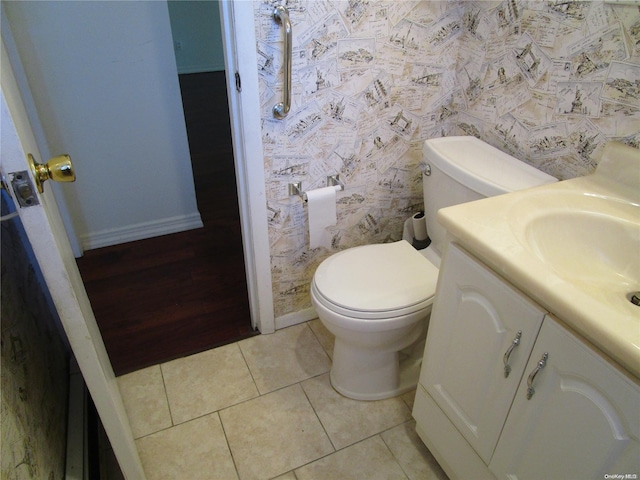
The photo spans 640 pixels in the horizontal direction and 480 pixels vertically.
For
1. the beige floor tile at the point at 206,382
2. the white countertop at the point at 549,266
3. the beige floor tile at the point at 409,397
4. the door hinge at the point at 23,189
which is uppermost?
the door hinge at the point at 23,189

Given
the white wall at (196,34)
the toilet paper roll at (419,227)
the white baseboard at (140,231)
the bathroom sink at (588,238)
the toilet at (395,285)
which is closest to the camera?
the bathroom sink at (588,238)

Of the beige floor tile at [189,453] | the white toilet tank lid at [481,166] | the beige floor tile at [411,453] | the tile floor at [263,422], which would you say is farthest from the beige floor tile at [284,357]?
the white toilet tank lid at [481,166]

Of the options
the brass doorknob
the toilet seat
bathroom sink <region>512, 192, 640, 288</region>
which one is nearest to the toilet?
the toilet seat

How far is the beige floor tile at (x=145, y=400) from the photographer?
156 centimetres

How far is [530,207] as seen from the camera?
44.1 inches

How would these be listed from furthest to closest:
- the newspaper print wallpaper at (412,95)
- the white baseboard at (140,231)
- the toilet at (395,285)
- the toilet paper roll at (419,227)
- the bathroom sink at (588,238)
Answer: the white baseboard at (140,231)
the toilet paper roll at (419,227)
the toilet at (395,285)
the newspaper print wallpaper at (412,95)
the bathroom sink at (588,238)

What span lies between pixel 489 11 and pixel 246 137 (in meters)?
0.91

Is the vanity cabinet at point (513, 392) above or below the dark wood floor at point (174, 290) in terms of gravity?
above

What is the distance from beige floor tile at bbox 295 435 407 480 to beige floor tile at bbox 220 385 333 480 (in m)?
0.03

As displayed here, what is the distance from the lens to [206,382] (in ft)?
5.61

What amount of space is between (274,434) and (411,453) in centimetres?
45

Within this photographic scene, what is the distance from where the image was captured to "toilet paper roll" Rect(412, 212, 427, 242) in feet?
6.05


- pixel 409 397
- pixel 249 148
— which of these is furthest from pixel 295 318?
pixel 249 148

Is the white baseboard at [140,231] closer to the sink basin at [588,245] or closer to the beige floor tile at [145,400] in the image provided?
the beige floor tile at [145,400]
